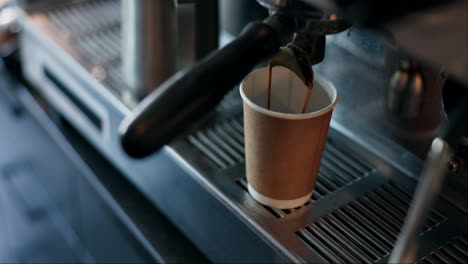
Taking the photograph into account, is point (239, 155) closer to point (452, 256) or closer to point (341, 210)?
point (341, 210)

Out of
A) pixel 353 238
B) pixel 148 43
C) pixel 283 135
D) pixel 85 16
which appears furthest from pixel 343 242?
pixel 85 16

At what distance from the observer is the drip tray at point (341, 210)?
19.2 inches

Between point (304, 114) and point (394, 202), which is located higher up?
point (304, 114)

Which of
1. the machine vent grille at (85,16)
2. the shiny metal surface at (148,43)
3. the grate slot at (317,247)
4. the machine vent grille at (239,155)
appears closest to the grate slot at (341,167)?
the machine vent grille at (239,155)

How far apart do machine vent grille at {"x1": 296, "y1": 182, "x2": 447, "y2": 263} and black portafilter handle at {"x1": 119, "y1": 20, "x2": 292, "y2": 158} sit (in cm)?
18

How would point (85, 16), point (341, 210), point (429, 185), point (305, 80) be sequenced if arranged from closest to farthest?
point (429, 185), point (305, 80), point (341, 210), point (85, 16)

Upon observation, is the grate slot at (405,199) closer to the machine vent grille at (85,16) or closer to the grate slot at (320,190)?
the grate slot at (320,190)

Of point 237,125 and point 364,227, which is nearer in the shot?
point 364,227

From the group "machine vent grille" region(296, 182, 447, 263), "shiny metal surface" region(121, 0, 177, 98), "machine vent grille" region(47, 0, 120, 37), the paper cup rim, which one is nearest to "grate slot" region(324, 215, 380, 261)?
"machine vent grille" region(296, 182, 447, 263)

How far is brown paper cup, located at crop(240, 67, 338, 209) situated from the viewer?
0.47m

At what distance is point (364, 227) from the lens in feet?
1.69

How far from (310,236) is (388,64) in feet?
0.60

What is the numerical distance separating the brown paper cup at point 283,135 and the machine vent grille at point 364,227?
0.04m

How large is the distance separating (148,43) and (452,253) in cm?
40
